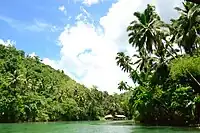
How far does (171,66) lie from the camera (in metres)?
44.9

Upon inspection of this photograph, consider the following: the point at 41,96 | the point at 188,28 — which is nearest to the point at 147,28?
the point at 188,28

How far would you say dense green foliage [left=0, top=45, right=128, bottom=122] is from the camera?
86938mm

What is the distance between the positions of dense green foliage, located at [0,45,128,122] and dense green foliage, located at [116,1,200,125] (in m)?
31.8

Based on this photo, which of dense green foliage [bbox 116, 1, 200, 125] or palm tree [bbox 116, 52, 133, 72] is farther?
palm tree [bbox 116, 52, 133, 72]

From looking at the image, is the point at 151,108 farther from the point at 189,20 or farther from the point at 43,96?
the point at 43,96

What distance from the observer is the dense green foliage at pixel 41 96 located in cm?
8694

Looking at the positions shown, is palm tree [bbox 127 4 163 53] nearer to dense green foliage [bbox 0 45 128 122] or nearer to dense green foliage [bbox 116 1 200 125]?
dense green foliage [bbox 116 1 200 125]

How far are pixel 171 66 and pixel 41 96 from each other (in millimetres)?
60287

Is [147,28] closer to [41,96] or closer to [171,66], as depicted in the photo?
[171,66]

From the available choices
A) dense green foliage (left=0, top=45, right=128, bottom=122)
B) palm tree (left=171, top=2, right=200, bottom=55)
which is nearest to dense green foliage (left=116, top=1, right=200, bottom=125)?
palm tree (left=171, top=2, right=200, bottom=55)

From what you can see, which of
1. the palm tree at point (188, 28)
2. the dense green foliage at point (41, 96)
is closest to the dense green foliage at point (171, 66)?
the palm tree at point (188, 28)

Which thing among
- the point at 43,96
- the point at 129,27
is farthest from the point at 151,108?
the point at 43,96

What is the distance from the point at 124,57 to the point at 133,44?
21886mm

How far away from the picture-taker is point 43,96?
327 ft
